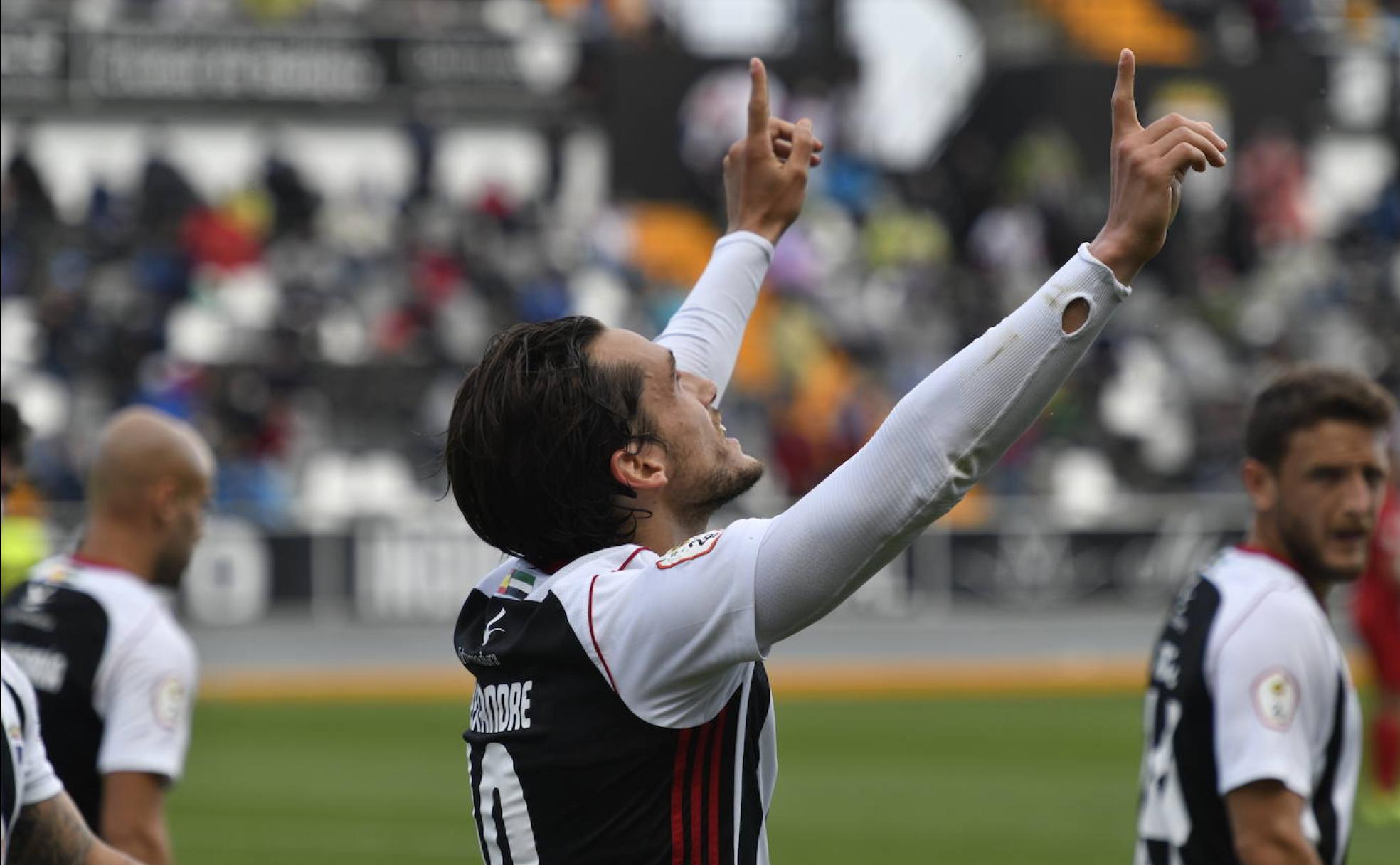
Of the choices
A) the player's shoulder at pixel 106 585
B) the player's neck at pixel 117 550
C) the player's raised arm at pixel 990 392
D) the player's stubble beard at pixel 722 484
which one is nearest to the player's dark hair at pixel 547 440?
the player's stubble beard at pixel 722 484

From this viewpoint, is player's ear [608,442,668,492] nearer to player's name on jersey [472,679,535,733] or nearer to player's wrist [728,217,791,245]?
player's name on jersey [472,679,535,733]

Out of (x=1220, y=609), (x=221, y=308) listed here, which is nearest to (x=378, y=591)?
(x=221, y=308)

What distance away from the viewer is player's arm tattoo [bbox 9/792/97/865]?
3.89 metres

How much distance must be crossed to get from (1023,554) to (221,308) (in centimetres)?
881

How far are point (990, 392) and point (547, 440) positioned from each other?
29.9 inches

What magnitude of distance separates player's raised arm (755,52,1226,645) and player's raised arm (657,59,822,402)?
1.28 meters

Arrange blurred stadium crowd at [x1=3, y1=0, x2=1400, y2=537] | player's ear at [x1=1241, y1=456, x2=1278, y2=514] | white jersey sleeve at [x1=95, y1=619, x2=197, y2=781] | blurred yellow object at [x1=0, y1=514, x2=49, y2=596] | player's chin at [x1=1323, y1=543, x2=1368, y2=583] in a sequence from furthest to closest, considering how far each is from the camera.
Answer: blurred stadium crowd at [x1=3, y1=0, x2=1400, y2=537]
blurred yellow object at [x1=0, y1=514, x2=49, y2=596]
white jersey sleeve at [x1=95, y1=619, x2=197, y2=781]
player's ear at [x1=1241, y1=456, x2=1278, y2=514]
player's chin at [x1=1323, y1=543, x2=1368, y2=583]

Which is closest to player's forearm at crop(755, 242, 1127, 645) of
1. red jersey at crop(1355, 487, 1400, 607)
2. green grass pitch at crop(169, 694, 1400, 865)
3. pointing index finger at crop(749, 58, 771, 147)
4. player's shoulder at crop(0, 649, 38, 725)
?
pointing index finger at crop(749, 58, 771, 147)

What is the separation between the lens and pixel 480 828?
3463 mm

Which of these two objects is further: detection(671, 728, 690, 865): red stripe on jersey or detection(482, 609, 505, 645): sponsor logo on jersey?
detection(482, 609, 505, 645): sponsor logo on jersey

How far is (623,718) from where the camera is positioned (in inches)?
127

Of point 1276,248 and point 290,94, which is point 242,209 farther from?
point 1276,248

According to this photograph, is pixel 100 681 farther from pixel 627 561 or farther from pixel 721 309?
pixel 627 561

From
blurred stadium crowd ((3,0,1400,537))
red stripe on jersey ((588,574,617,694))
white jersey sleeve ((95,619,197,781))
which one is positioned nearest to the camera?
→ red stripe on jersey ((588,574,617,694))
